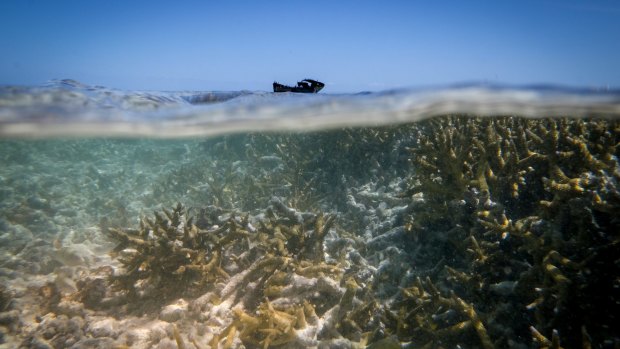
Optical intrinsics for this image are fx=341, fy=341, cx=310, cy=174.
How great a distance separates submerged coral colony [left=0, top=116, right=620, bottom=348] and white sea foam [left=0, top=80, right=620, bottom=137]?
0.94 metres

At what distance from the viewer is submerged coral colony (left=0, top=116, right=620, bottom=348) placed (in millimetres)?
4066

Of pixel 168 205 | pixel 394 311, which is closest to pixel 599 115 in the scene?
pixel 394 311

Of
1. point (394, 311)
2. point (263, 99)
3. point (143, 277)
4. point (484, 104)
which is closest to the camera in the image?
point (394, 311)

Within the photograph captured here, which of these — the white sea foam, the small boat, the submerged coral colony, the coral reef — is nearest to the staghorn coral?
the submerged coral colony

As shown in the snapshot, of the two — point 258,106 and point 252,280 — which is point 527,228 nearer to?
point 252,280

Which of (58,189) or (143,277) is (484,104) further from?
(58,189)

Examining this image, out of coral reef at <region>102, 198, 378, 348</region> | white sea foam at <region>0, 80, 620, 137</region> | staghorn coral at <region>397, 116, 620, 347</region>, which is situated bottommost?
coral reef at <region>102, 198, 378, 348</region>

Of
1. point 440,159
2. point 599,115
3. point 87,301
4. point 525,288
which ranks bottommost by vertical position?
point 87,301

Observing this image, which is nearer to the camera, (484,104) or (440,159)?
(440,159)

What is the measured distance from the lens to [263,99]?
358 inches

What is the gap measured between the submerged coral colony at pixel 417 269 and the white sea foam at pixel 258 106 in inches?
37.0

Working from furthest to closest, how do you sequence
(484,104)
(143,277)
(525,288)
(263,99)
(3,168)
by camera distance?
1. (3,168)
2. (263,99)
3. (484,104)
4. (143,277)
5. (525,288)

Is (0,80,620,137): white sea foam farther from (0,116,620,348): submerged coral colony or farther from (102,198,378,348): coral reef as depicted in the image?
(102,198,378,348): coral reef

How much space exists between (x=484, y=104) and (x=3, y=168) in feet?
75.2
